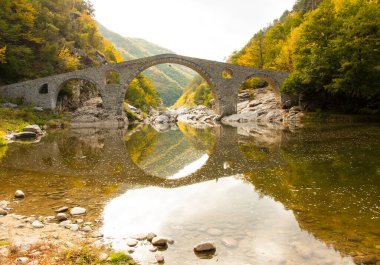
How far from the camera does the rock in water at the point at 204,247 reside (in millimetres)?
4309

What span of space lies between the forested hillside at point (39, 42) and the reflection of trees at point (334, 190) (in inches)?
1093

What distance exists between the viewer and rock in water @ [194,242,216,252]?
14.1 ft

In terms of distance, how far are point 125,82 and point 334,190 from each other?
3434cm

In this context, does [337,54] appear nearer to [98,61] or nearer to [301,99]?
[301,99]

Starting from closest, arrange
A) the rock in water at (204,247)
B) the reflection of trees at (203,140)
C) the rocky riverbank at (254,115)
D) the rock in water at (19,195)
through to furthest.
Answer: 1. the rock in water at (204,247)
2. the rock in water at (19,195)
3. the reflection of trees at (203,140)
4. the rocky riverbank at (254,115)

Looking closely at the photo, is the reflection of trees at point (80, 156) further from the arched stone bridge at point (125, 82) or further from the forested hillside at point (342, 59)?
the arched stone bridge at point (125, 82)

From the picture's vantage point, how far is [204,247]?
433cm

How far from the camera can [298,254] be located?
422cm

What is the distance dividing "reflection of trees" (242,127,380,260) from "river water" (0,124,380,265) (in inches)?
0.8

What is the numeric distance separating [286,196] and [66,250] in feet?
15.2

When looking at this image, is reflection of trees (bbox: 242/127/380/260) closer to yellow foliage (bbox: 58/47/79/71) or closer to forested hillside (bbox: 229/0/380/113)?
forested hillside (bbox: 229/0/380/113)

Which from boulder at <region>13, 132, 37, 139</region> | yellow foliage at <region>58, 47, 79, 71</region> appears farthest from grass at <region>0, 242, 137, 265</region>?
yellow foliage at <region>58, 47, 79, 71</region>

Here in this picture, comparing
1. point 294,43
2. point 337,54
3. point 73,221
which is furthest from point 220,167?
point 294,43

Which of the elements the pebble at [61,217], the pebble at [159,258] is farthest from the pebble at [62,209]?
the pebble at [159,258]
